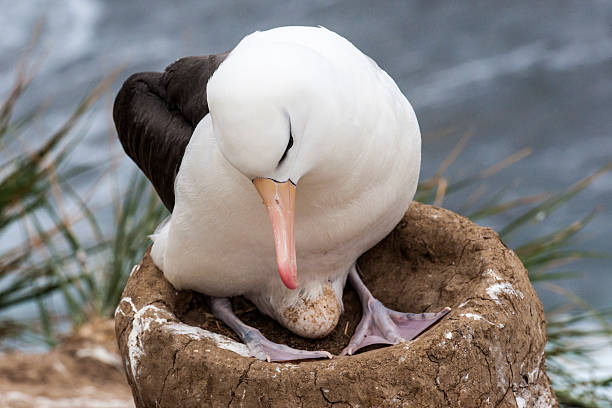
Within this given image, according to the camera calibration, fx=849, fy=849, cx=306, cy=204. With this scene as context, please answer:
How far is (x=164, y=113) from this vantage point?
2820 millimetres

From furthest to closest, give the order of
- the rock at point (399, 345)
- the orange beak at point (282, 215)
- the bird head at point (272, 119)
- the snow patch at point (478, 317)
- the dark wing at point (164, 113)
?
the dark wing at point (164, 113) < the snow patch at point (478, 317) < the rock at point (399, 345) < the orange beak at point (282, 215) < the bird head at point (272, 119)

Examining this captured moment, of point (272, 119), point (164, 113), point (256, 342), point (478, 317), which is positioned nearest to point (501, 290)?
point (478, 317)

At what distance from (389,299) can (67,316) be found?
240 cm

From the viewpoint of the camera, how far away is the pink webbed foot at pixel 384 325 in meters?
2.74

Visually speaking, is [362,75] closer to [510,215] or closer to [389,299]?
[389,299]

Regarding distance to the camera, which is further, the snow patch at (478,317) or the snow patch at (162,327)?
the snow patch at (162,327)

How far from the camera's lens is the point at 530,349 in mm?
2537

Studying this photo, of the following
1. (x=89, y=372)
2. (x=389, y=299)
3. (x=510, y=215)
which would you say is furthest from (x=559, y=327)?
(x=510, y=215)

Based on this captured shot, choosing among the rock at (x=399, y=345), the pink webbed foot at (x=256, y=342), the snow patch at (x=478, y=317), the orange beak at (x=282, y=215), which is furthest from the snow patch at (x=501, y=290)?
the orange beak at (x=282, y=215)

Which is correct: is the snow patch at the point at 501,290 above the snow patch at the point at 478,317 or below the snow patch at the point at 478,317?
below

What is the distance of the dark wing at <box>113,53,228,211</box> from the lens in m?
2.66

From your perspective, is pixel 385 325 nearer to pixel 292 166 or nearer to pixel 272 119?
pixel 292 166

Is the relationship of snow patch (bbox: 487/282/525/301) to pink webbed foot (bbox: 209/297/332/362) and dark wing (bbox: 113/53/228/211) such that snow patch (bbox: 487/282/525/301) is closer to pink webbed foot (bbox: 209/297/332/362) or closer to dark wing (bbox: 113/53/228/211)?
pink webbed foot (bbox: 209/297/332/362)

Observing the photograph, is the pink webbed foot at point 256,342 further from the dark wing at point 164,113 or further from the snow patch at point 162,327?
the dark wing at point 164,113
